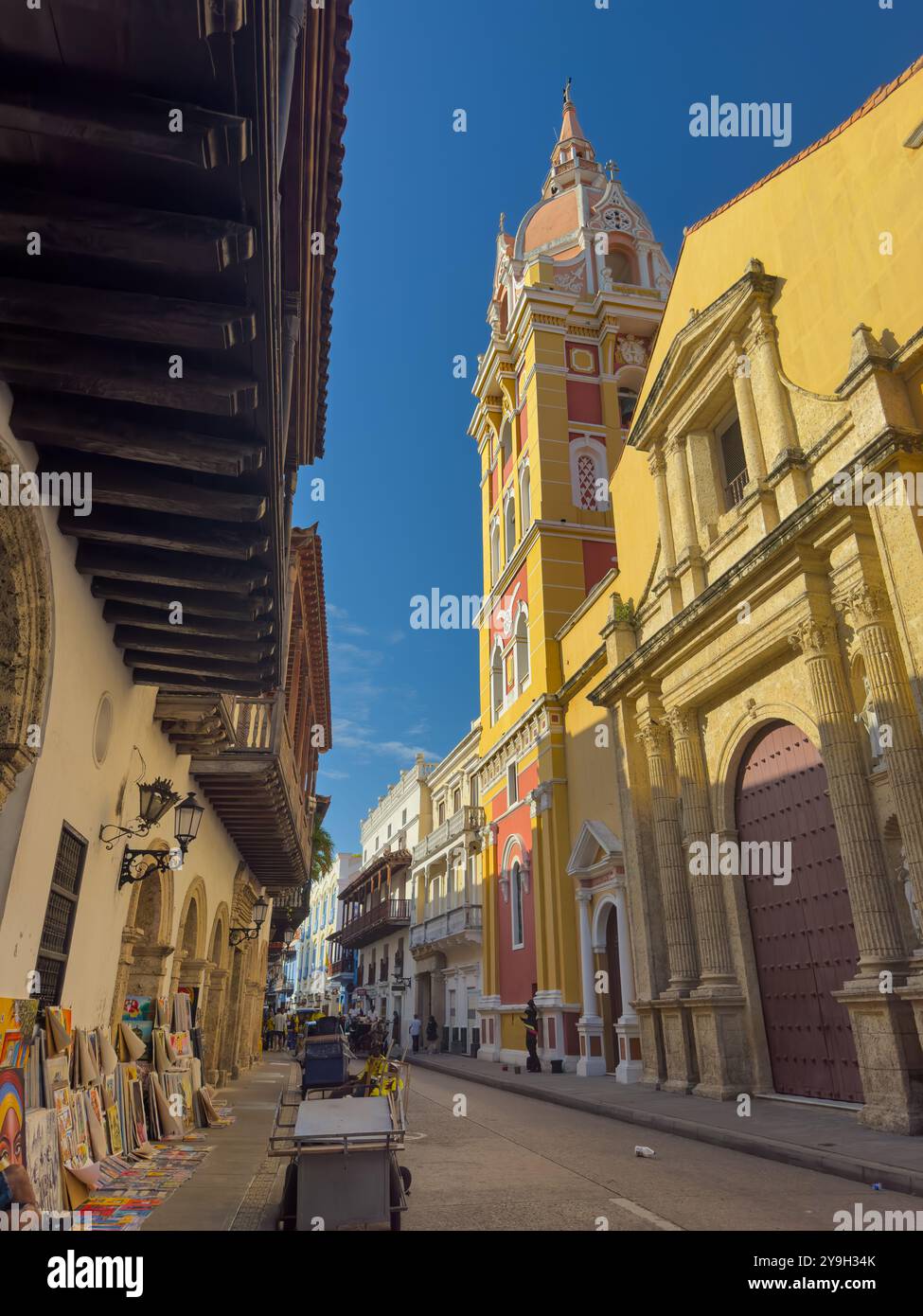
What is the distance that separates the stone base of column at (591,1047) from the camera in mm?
16578

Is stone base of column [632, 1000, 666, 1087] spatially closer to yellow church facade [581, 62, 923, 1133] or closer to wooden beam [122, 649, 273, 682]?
yellow church facade [581, 62, 923, 1133]

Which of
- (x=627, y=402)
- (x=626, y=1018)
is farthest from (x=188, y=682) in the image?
(x=627, y=402)

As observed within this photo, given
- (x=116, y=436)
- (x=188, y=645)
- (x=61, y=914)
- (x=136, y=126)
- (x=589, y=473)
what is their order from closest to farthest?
(x=136, y=126)
(x=116, y=436)
(x=61, y=914)
(x=188, y=645)
(x=589, y=473)

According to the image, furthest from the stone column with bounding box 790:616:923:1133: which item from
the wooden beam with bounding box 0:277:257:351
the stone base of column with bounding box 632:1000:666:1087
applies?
the wooden beam with bounding box 0:277:257:351

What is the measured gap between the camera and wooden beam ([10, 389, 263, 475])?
16.2 feet

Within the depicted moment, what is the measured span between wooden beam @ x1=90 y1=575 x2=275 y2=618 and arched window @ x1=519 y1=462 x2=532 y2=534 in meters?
17.9

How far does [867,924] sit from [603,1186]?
4153 millimetres

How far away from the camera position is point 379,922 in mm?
42219

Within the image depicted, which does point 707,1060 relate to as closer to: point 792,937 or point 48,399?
point 792,937

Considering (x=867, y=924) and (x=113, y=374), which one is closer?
(x=113, y=374)

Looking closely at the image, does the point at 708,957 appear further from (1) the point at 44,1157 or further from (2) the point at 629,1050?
(1) the point at 44,1157
